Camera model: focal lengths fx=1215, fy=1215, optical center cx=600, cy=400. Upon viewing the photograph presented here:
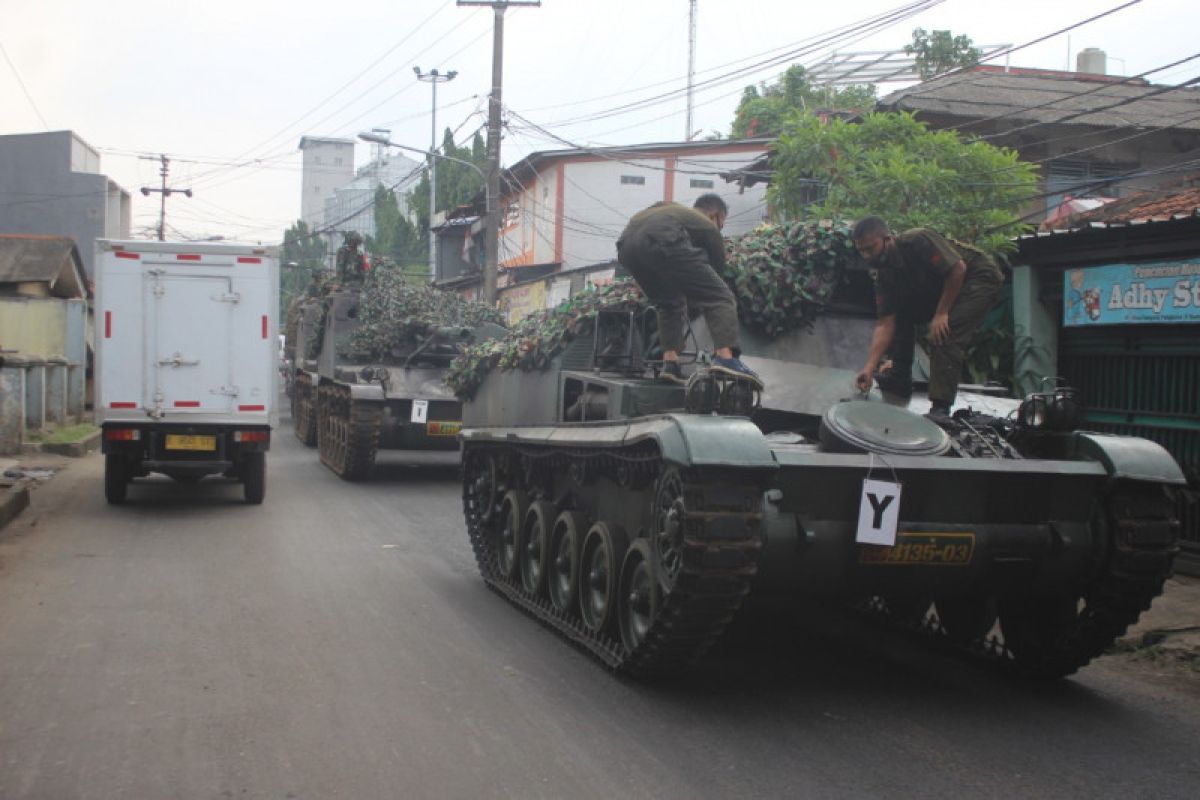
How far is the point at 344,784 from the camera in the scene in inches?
172

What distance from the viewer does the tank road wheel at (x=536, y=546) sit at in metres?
7.59

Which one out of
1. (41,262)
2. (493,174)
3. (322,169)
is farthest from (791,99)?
(322,169)

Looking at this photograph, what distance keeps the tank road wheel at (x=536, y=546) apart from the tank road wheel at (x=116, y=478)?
20.7 feet

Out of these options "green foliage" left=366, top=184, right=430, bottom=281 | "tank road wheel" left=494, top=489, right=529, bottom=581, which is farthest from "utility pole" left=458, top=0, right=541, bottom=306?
"green foliage" left=366, top=184, right=430, bottom=281

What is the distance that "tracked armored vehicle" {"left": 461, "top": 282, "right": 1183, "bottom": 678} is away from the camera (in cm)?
496

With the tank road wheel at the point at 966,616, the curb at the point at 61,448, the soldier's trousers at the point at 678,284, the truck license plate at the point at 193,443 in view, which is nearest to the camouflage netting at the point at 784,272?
the soldier's trousers at the point at 678,284

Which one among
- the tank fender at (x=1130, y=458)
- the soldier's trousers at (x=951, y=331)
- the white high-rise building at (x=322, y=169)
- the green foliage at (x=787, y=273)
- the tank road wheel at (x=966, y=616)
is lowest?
the tank road wheel at (x=966, y=616)

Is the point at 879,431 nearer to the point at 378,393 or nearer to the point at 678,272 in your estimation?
the point at 678,272

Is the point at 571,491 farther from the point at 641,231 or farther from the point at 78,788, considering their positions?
the point at 78,788

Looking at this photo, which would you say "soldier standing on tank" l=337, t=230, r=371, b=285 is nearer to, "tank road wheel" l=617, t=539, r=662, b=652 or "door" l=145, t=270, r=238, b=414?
"door" l=145, t=270, r=238, b=414

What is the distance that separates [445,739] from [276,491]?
32.4ft

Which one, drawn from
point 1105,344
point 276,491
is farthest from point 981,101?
point 276,491

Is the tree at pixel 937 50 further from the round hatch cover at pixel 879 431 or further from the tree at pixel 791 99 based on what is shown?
the round hatch cover at pixel 879 431

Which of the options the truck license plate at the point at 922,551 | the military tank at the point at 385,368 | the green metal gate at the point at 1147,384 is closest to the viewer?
the truck license plate at the point at 922,551
